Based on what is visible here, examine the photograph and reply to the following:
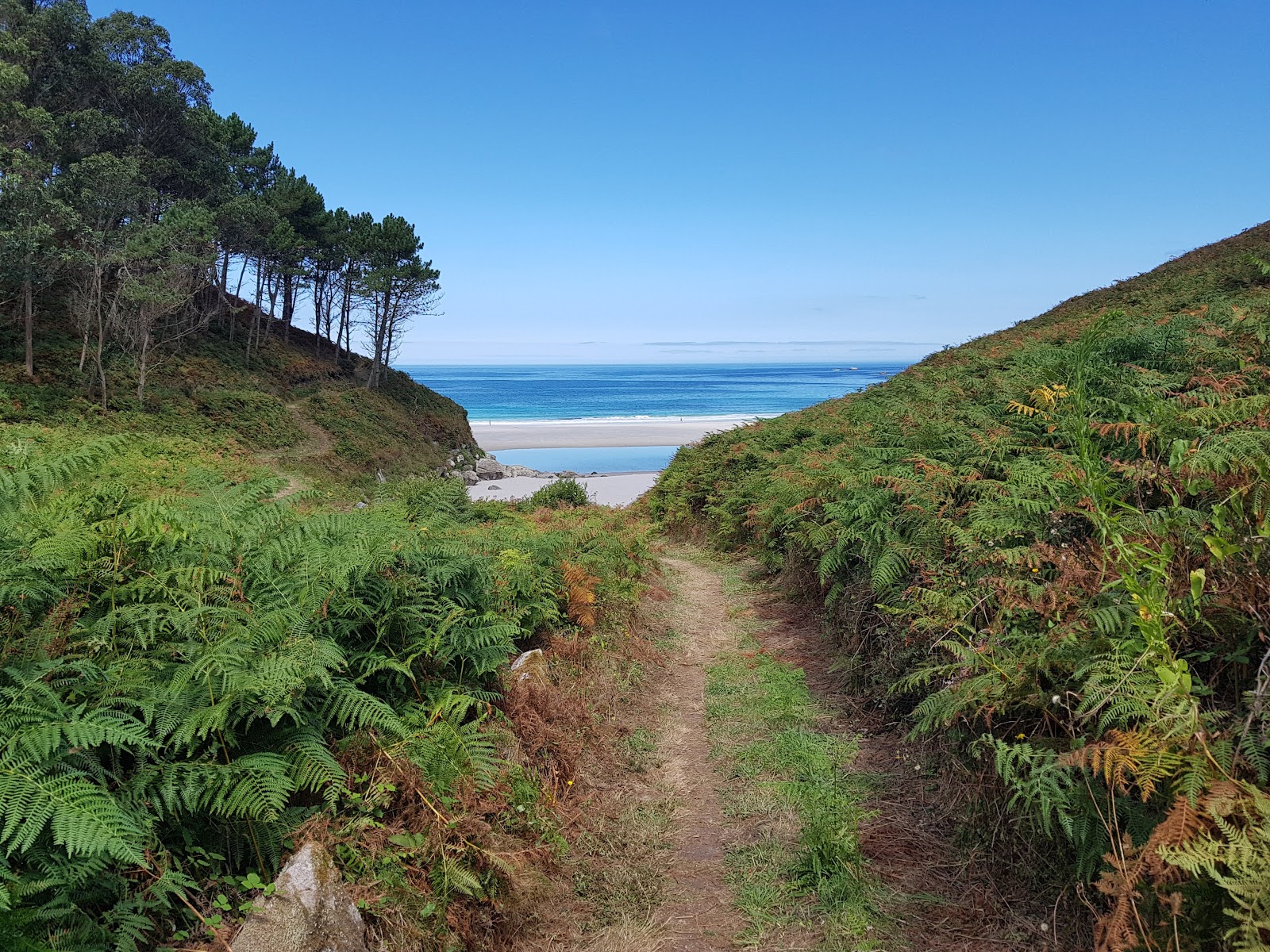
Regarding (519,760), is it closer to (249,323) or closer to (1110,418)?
(1110,418)

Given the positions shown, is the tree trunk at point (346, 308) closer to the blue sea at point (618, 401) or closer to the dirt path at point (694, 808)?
the blue sea at point (618, 401)

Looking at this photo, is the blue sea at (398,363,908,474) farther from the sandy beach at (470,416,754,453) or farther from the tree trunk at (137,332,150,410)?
the tree trunk at (137,332,150,410)

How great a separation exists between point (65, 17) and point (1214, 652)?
142 feet

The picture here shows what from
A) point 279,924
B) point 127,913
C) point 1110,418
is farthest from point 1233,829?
point 1110,418

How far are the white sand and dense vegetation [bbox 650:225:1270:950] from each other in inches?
842

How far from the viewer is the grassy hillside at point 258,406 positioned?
2430 cm

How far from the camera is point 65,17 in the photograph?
3006 cm

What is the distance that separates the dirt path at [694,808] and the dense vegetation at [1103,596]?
131cm

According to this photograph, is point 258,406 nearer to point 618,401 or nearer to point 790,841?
point 790,841

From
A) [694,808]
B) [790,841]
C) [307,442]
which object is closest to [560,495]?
[694,808]

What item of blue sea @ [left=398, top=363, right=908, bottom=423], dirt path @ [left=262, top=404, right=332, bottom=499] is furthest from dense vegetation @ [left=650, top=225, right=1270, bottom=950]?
blue sea @ [left=398, top=363, right=908, bottom=423]

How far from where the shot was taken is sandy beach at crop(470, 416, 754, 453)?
52.6 m

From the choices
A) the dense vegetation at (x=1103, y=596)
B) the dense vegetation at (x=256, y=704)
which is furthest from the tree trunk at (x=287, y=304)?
the dense vegetation at (x=1103, y=596)

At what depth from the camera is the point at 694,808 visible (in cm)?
437
